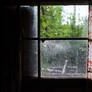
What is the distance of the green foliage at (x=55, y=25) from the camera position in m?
1.41

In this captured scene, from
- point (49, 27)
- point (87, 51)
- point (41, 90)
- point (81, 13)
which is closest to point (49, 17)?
point (49, 27)

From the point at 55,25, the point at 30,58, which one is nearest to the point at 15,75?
the point at 30,58

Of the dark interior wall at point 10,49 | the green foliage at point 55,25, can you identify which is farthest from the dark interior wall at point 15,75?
the green foliage at point 55,25

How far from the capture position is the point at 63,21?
141 centimetres

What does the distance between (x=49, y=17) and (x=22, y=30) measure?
341 millimetres

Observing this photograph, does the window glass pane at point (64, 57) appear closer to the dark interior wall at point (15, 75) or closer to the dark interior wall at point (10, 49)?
the dark interior wall at point (15, 75)

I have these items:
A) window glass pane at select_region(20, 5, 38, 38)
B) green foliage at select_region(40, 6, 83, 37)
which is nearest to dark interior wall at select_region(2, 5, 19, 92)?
window glass pane at select_region(20, 5, 38, 38)

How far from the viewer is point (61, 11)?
4.61 feet

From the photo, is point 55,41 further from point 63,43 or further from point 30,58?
point 30,58

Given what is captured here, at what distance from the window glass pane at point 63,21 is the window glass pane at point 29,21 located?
0.07 m

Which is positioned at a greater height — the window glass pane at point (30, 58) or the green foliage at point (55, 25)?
the green foliage at point (55, 25)

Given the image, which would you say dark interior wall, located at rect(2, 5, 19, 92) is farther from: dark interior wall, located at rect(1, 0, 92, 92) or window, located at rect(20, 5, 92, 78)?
window, located at rect(20, 5, 92, 78)

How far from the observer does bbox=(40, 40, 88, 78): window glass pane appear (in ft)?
4.67

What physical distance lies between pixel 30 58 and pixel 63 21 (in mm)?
568
